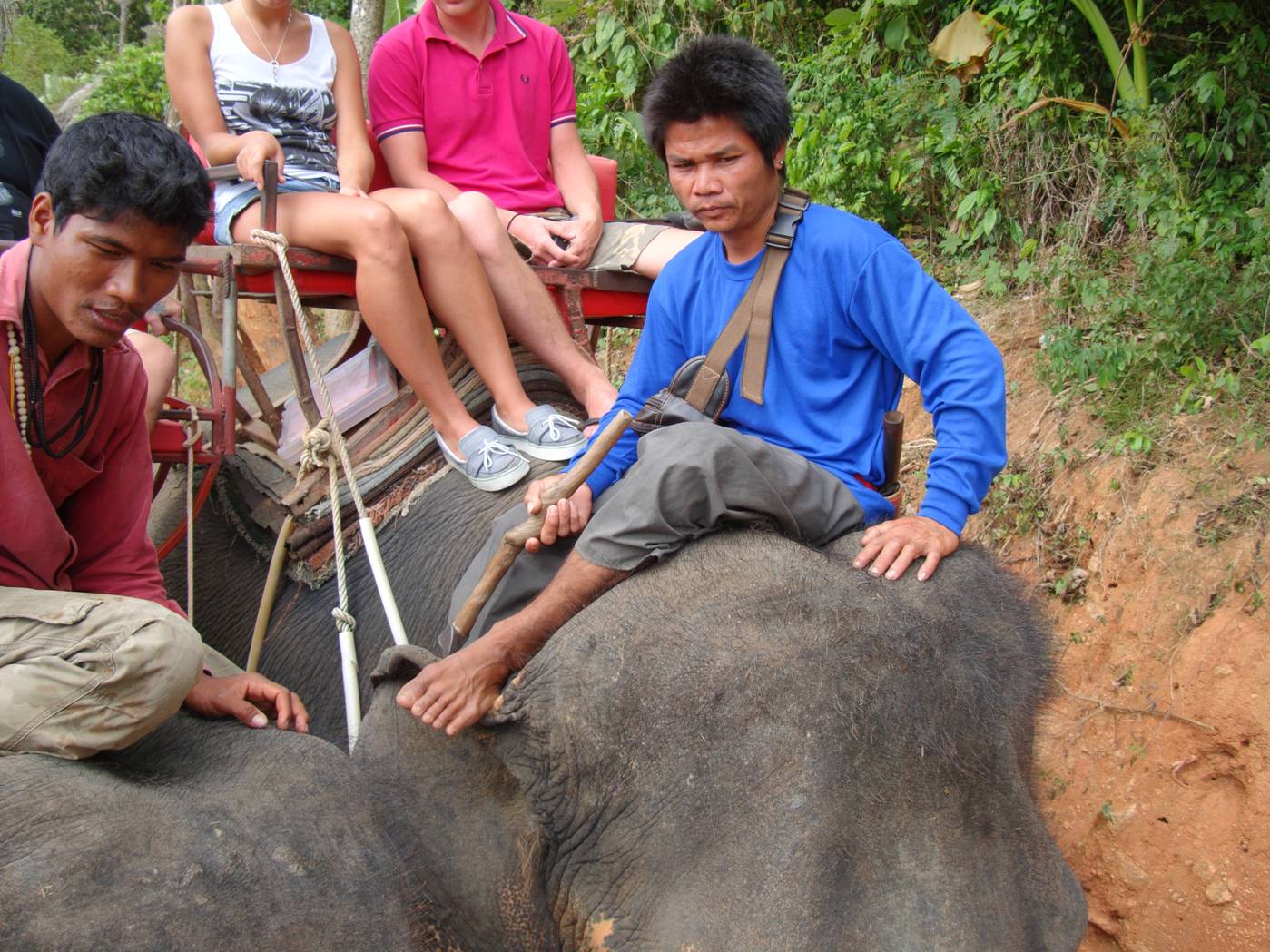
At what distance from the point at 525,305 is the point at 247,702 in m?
1.52

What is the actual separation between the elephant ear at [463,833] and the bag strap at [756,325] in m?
0.89

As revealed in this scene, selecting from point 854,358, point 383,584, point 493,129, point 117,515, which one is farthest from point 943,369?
point 493,129

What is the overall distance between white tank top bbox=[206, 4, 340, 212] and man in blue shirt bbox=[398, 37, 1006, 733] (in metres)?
1.51

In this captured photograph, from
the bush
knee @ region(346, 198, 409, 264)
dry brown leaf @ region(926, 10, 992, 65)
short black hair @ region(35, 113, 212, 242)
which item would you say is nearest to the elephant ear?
short black hair @ region(35, 113, 212, 242)

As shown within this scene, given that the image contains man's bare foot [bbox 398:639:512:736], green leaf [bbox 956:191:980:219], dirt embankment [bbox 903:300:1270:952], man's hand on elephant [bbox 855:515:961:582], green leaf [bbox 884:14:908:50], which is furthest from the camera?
green leaf [bbox 884:14:908:50]

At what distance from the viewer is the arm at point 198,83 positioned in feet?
11.4

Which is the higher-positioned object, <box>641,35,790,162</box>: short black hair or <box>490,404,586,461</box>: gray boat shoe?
<box>641,35,790,162</box>: short black hair

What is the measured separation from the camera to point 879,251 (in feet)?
8.11

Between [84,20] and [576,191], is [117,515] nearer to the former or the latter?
[576,191]

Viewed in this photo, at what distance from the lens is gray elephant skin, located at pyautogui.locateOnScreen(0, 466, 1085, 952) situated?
1.73 meters

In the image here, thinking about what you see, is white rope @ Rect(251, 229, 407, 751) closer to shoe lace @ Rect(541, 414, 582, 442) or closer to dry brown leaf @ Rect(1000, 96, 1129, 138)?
shoe lace @ Rect(541, 414, 582, 442)

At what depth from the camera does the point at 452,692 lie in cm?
204

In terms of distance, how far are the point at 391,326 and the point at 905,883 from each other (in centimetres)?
209

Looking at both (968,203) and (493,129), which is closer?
(493,129)
